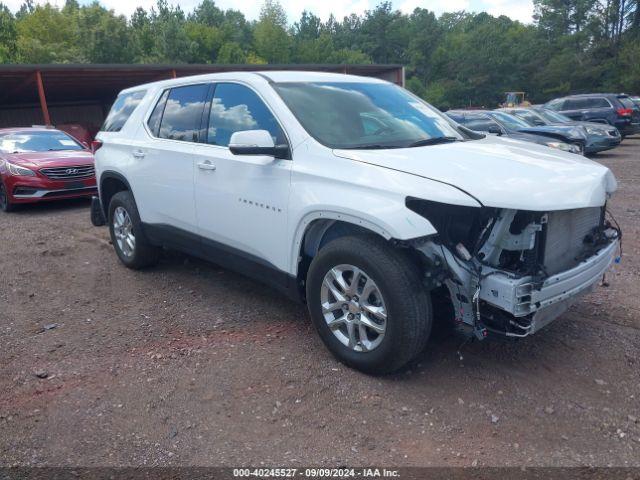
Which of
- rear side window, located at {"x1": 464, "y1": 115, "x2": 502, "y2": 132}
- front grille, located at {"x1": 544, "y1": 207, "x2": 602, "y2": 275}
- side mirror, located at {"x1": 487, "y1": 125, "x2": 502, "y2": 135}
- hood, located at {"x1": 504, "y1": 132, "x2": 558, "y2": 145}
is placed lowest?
hood, located at {"x1": 504, "y1": 132, "x2": 558, "y2": 145}

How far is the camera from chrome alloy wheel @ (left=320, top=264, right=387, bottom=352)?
3277mm

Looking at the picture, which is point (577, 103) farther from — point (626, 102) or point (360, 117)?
point (360, 117)

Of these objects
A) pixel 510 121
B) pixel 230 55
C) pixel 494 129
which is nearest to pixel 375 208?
pixel 494 129

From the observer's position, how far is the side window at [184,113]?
181 inches

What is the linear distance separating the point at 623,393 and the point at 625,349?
592 mm

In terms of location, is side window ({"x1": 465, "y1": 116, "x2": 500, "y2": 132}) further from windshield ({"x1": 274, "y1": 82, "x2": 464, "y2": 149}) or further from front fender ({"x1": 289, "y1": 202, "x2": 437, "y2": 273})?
front fender ({"x1": 289, "y1": 202, "x2": 437, "y2": 273})

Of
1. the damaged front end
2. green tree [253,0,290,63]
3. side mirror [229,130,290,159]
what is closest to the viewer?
the damaged front end

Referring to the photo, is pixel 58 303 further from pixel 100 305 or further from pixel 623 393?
pixel 623 393

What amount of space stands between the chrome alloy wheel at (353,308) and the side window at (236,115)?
3.53ft

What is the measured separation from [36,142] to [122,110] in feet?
19.1

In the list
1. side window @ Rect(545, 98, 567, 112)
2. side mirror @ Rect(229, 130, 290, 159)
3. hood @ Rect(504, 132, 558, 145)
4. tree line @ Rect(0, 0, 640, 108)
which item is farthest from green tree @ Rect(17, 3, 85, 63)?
side mirror @ Rect(229, 130, 290, 159)

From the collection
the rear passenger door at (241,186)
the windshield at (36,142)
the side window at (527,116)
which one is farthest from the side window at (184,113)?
the side window at (527,116)

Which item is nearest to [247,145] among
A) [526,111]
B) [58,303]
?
[58,303]

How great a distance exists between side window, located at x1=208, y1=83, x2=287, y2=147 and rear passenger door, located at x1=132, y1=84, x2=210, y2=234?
0.20m
